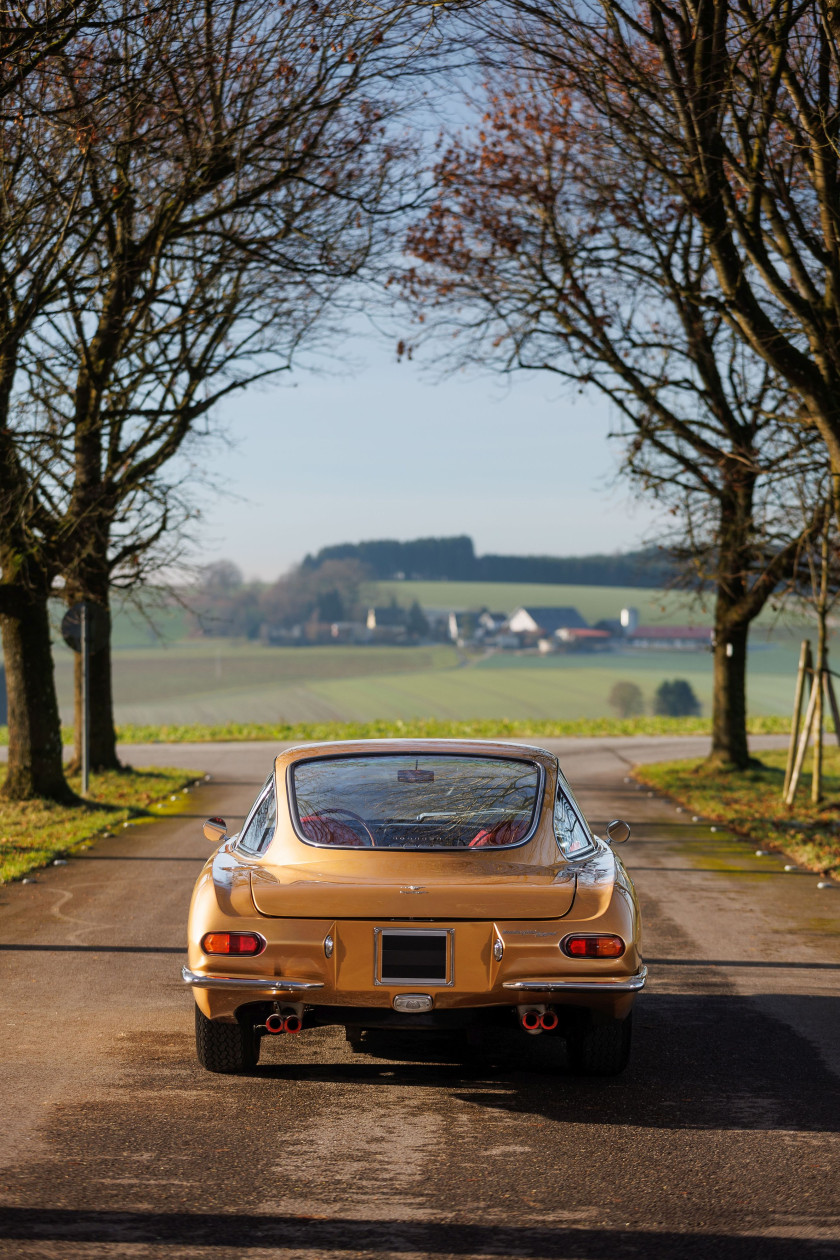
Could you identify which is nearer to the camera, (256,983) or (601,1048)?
(256,983)

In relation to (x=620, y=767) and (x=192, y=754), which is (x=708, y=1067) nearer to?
(x=620, y=767)

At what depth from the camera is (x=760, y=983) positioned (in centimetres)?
734

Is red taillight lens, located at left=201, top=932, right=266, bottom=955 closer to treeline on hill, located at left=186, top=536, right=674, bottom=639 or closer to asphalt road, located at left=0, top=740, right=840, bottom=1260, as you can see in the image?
asphalt road, located at left=0, top=740, right=840, bottom=1260

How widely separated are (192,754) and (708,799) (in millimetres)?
13520

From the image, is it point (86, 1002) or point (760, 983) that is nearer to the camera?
point (86, 1002)

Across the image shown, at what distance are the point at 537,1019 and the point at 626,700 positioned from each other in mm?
82338

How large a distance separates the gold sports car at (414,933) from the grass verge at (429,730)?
2552 cm

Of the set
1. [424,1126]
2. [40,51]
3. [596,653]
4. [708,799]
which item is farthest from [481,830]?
[596,653]

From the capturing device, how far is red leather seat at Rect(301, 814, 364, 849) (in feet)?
18.3

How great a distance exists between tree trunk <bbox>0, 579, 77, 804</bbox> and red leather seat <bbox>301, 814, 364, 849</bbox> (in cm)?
1038

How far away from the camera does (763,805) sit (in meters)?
16.5

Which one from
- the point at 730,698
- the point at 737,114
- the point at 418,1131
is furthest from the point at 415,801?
the point at 730,698

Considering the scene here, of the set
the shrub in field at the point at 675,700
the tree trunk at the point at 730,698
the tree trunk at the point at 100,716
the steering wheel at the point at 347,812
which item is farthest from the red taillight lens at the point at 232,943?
the shrub in field at the point at 675,700

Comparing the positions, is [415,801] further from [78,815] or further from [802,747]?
[802,747]
